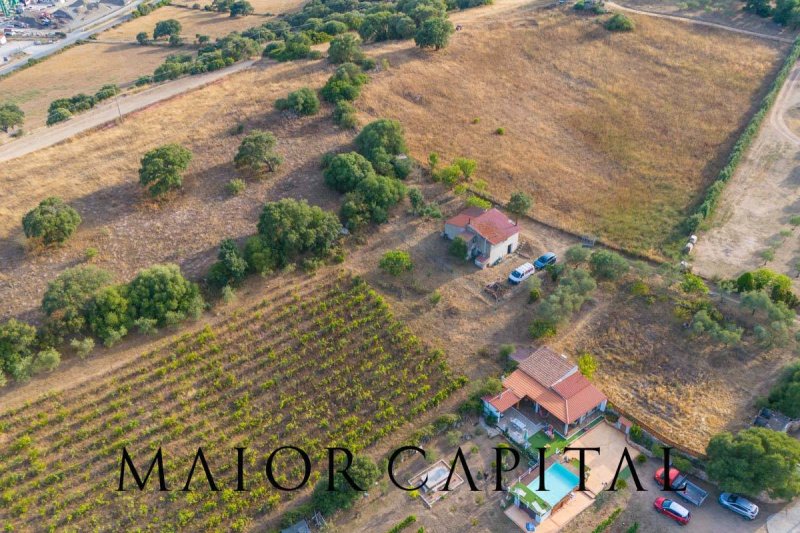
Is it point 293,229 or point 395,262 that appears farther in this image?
point 293,229

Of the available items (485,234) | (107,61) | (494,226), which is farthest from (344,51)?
(107,61)

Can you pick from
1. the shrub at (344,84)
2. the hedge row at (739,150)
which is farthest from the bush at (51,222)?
the hedge row at (739,150)

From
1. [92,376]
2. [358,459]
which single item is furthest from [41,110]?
[358,459]

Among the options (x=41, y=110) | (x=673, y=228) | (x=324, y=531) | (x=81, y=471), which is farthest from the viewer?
(x=41, y=110)

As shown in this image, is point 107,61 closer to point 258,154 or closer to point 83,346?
point 258,154

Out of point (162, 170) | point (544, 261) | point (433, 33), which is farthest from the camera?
point (433, 33)

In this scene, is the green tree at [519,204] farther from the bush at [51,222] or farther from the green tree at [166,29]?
the green tree at [166,29]

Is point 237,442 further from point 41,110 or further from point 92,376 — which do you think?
point 41,110
